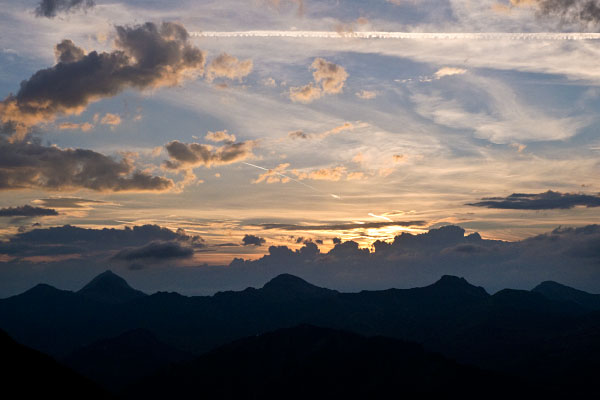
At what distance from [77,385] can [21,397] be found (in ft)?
82.1

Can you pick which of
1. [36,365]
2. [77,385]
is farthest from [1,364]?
[77,385]

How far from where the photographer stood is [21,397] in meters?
176

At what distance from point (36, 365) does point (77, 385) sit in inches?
754

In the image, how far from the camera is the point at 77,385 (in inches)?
7805

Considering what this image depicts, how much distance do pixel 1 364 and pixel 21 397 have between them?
22887 millimetres

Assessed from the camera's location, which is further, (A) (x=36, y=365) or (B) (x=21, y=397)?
(A) (x=36, y=365)

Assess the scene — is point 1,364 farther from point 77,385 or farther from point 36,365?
point 77,385

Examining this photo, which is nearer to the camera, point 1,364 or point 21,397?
point 21,397

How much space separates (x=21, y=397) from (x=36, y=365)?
24.6m

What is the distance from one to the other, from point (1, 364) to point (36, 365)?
13115mm

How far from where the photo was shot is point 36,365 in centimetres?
19900

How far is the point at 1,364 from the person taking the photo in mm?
190125
